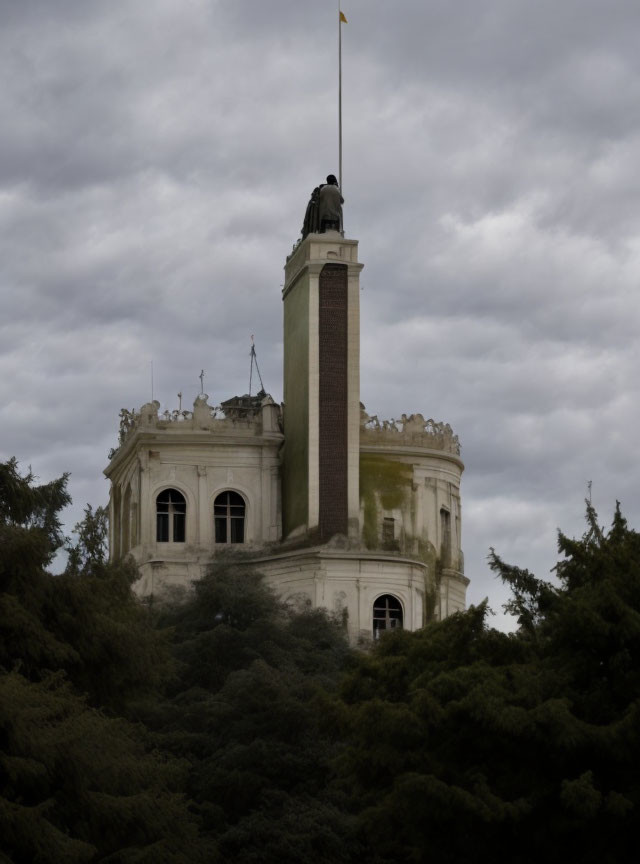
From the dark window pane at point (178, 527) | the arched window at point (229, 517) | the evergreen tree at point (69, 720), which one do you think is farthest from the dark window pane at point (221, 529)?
the evergreen tree at point (69, 720)

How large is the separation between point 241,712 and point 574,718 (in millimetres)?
16450

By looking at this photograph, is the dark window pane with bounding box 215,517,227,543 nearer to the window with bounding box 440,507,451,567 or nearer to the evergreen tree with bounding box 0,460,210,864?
the window with bounding box 440,507,451,567

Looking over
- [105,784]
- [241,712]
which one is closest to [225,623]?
[241,712]

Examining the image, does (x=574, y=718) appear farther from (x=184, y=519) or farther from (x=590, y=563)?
Answer: (x=184, y=519)

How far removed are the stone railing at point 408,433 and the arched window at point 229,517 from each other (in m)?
5.23

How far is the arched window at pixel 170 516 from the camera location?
78312mm

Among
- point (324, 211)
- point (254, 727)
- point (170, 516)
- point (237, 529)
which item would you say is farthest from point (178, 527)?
point (254, 727)

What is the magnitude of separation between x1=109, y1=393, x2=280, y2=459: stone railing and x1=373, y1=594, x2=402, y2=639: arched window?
28.9ft

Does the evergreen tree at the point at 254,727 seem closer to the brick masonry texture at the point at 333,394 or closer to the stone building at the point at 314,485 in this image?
the stone building at the point at 314,485

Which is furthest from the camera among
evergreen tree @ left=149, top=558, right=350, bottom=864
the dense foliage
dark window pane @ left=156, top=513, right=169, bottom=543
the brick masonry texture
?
dark window pane @ left=156, top=513, right=169, bottom=543

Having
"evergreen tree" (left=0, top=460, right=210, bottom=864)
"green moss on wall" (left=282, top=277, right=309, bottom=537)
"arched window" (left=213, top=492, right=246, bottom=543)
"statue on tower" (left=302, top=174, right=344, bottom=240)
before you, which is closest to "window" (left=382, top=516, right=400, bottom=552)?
"green moss on wall" (left=282, top=277, right=309, bottom=537)

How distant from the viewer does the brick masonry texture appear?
2968 inches

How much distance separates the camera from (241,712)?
5509 centimetres

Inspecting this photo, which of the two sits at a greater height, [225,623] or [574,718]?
[225,623]
